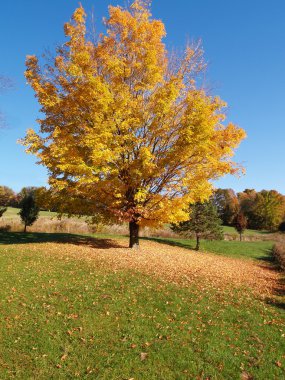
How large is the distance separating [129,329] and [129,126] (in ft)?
32.3

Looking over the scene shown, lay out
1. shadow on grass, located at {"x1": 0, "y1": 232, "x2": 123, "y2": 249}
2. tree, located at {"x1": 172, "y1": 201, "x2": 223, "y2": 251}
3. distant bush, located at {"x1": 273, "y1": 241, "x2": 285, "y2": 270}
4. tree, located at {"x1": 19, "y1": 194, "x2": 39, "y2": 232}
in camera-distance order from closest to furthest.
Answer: shadow on grass, located at {"x1": 0, "y1": 232, "x2": 123, "y2": 249} < distant bush, located at {"x1": 273, "y1": 241, "x2": 285, "y2": 270} < tree, located at {"x1": 172, "y1": 201, "x2": 223, "y2": 251} < tree, located at {"x1": 19, "y1": 194, "x2": 39, "y2": 232}

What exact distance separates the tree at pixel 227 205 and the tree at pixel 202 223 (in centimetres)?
5389

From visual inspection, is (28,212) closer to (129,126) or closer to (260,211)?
(129,126)

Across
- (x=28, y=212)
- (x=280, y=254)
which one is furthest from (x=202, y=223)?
(x=28, y=212)

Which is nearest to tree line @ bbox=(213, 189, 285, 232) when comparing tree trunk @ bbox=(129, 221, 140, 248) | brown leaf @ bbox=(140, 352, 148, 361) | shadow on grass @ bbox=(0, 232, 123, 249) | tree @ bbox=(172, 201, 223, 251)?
tree @ bbox=(172, 201, 223, 251)

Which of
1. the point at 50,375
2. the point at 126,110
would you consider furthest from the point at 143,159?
the point at 50,375

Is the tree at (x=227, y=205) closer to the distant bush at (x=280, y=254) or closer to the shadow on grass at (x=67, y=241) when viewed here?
the distant bush at (x=280, y=254)

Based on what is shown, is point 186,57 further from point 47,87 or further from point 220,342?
point 220,342

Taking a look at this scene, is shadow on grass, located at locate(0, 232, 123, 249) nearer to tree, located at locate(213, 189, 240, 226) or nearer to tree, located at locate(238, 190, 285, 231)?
tree, located at locate(213, 189, 240, 226)

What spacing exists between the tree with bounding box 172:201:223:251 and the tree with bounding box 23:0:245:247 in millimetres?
11774

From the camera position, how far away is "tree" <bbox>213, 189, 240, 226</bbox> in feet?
287

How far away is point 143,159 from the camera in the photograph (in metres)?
15.4

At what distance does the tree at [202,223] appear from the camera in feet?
94.0

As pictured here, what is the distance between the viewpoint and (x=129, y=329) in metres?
8.63
